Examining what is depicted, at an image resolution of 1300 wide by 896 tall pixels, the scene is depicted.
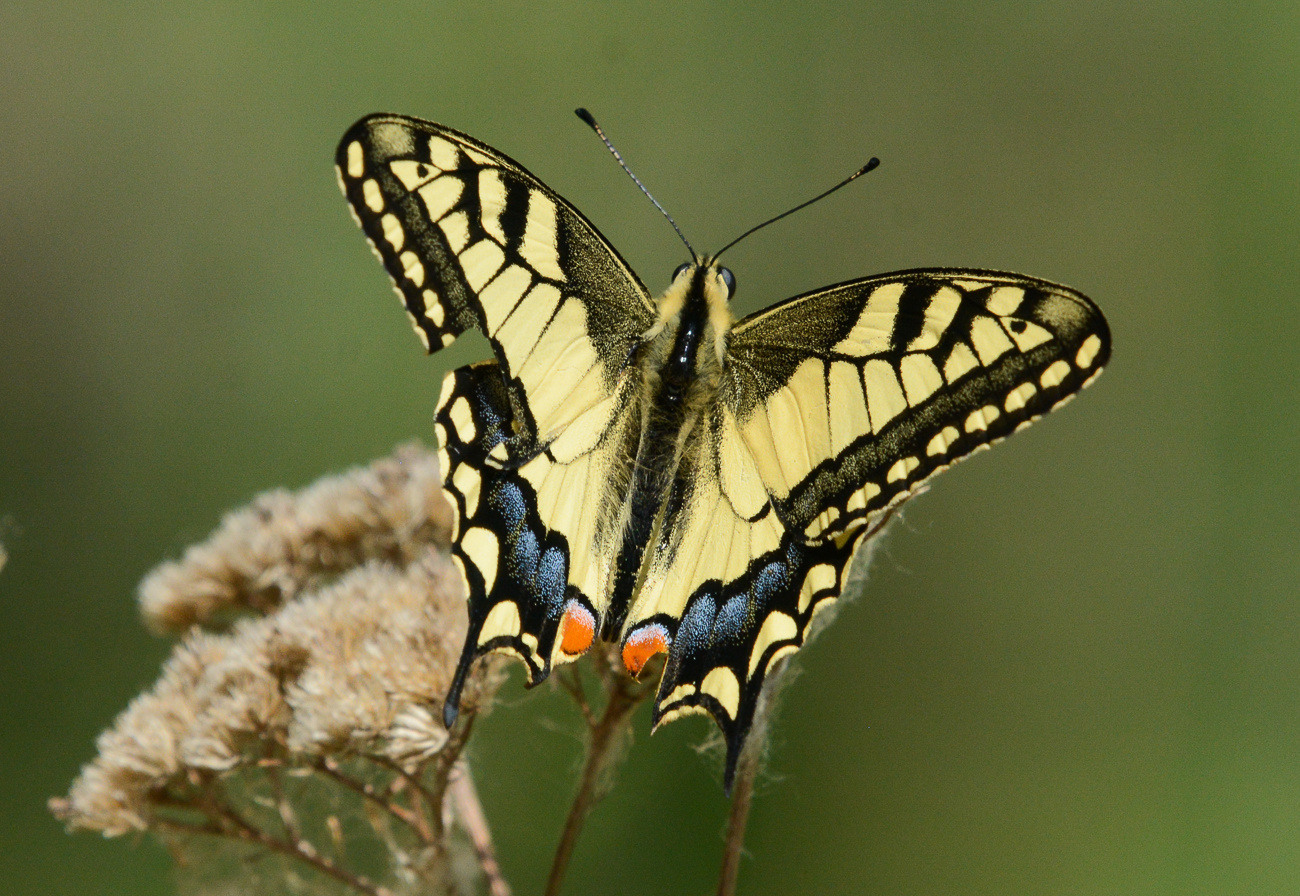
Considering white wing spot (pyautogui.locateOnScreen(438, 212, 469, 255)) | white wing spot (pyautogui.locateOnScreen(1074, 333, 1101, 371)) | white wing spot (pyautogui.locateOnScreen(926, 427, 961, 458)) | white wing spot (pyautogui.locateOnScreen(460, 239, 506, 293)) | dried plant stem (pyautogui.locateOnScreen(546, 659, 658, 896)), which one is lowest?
dried plant stem (pyautogui.locateOnScreen(546, 659, 658, 896))

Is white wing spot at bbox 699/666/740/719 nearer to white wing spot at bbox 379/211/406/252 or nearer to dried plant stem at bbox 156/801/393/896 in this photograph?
dried plant stem at bbox 156/801/393/896

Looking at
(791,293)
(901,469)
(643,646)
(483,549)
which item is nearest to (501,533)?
(483,549)

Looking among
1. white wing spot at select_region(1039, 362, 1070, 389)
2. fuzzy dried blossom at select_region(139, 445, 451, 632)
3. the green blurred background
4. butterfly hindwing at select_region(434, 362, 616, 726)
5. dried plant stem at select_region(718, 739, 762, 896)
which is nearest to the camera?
dried plant stem at select_region(718, 739, 762, 896)

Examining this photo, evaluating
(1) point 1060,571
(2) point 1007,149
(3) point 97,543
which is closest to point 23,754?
(3) point 97,543

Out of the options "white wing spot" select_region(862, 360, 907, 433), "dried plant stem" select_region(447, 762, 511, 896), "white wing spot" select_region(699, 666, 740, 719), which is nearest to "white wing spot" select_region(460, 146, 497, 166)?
"white wing spot" select_region(862, 360, 907, 433)

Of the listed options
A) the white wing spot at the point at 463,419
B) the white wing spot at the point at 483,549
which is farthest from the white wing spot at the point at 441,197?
the white wing spot at the point at 483,549

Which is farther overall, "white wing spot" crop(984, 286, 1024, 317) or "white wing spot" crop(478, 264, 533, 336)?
"white wing spot" crop(478, 264, 533, 336)

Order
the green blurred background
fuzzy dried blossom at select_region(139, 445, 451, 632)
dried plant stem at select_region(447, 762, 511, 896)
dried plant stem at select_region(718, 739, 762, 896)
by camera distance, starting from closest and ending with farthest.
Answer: dried plant stem at select_region(718, 739, 762, 896) → dried plant stem at select_region(447, 762, 511, 896) → fuzzy dried blossom at select_region(139, 445, 451, 632) → the green blurred background
